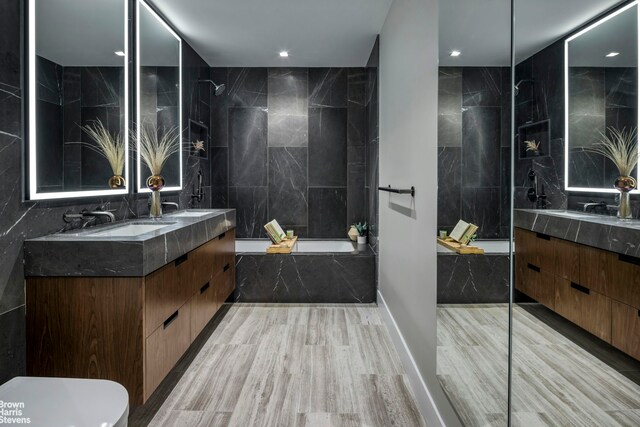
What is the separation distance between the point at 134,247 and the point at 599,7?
182 centimetres

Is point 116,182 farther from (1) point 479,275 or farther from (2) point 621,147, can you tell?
(2) point 621,147

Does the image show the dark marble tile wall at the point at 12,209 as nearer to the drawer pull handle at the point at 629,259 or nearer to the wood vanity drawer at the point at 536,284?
the wood vanity drawer at the point at 536,284

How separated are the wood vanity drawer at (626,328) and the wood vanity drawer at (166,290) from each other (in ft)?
5.80

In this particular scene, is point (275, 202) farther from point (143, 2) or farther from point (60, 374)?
point (60, 374)

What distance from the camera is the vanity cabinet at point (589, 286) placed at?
2.04 feet

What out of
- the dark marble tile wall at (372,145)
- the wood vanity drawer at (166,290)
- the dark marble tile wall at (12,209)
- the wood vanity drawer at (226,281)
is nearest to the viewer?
the dark marble tile wall at (12,209)

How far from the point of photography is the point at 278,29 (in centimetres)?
368

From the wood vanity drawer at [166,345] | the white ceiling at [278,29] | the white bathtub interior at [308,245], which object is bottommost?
the wood vanity drawer at [166,345]

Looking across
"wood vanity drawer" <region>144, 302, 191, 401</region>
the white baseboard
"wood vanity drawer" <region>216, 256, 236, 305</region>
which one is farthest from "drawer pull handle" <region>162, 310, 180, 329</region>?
the white baseboard

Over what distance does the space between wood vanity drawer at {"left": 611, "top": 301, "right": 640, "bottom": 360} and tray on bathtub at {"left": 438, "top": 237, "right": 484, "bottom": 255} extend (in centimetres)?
71

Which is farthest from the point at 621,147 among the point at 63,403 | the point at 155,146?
the point at 155,146

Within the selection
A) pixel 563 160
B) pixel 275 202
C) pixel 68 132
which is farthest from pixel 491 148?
pixel 275 202

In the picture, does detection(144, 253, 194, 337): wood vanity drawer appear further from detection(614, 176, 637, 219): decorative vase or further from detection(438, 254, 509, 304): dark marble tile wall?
detection(614, 176, 637, 219): decorative vase

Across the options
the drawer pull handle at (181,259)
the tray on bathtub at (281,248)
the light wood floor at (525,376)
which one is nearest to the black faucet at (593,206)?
the light wood floor at (525,376)
